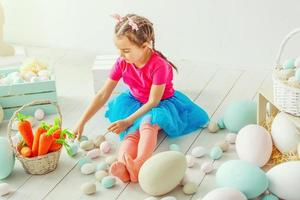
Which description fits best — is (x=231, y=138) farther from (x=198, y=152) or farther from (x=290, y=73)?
(x=290, y=73)

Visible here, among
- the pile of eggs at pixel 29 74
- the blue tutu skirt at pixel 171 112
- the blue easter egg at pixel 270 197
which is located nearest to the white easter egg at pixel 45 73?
the pile of eggs at pixel 29 74

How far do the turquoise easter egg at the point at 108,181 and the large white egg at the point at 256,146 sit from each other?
1.36 feet

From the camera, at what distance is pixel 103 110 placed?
217 cm

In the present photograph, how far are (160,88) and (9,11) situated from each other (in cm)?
140

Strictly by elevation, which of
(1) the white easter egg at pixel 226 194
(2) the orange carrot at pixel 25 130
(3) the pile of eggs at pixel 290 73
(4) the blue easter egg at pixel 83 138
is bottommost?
(4) the blue easter egg at pixel 83 138

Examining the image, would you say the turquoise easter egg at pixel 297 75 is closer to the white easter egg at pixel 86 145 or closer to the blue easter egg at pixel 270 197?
the blue easter egg at pixel 270 197

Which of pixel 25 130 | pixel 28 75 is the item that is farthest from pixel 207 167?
pixel 28 75

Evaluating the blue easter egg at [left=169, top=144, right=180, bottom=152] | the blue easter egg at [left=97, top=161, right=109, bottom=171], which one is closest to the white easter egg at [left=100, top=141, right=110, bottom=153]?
the blue easter egg at [left=97, top=161, right=109, bottom=171]

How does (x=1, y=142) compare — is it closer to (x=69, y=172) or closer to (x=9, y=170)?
(x=9, y=170)

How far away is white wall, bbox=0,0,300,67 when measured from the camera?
2375 mm

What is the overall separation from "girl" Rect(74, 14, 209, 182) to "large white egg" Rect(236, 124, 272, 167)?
30 cm

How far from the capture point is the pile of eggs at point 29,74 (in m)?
2.13

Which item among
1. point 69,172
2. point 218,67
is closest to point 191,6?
point 218,67

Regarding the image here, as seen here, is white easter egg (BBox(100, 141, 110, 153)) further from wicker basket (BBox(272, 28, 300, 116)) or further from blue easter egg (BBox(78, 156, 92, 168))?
wicker basket (BBox(272, 28, 300, 116))
